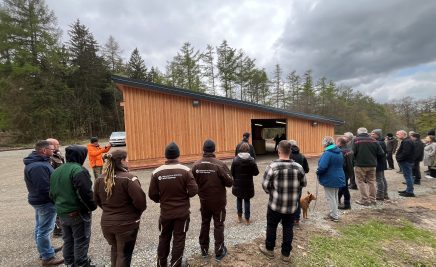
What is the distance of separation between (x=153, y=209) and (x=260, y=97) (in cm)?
3098

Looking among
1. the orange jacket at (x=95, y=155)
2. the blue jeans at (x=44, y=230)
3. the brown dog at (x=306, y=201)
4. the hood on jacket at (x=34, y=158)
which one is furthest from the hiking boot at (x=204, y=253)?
the orange jacket at (x=95, y=155)

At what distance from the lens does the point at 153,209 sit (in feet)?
17.8

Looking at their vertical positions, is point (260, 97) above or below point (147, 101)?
above

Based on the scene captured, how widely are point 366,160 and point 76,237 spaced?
5840 mm

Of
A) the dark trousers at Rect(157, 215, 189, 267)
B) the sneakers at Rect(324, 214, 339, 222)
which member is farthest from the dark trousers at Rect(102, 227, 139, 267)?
the sneakers at Rect(324, 214, 339, 222)

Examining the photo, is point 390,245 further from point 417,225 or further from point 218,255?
point 218,255

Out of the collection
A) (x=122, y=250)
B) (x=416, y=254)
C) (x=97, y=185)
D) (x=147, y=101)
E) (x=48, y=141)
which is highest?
(x=147, y=101)

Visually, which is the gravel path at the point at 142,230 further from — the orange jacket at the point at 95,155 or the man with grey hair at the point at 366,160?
the orange jacket at the point at 95,155

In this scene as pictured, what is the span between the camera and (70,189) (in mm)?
2785

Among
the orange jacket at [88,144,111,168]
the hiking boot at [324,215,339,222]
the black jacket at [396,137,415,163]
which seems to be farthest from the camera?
the orange jacket at [88,144,111,168]

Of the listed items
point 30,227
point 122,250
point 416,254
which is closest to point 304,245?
point 416,254

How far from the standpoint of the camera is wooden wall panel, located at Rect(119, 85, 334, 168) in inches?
380

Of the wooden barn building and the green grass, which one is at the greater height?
the wooden barn building

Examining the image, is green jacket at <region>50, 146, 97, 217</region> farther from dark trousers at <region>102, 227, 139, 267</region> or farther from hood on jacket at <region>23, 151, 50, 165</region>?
hood on jacket at <region>23, 151, 50, 165</region>
